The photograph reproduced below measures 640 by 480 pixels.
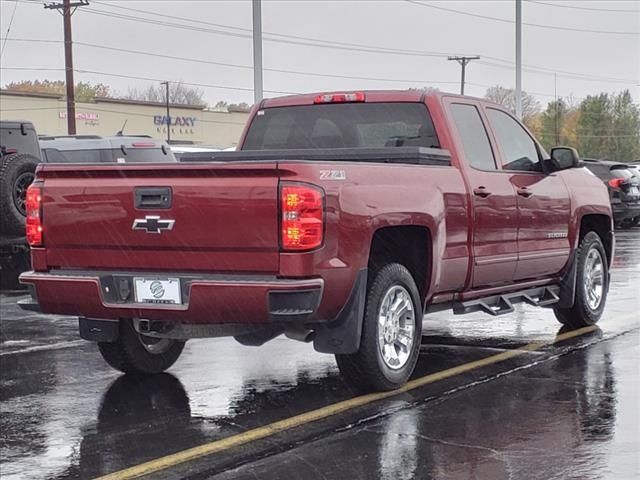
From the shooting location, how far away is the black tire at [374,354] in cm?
641

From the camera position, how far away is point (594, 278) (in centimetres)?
947

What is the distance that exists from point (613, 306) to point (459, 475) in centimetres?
614

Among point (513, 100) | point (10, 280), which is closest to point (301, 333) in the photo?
point (10, 280)

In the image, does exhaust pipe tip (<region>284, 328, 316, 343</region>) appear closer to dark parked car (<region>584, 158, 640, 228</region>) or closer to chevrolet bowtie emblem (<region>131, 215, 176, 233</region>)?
chevrolet bowtie emblem (<region>131, 215, 176, 233</region>)

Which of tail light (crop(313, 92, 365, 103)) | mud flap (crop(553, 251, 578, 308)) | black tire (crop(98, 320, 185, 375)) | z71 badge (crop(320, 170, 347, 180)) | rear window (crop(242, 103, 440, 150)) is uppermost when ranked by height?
tail light (crop(313, 92, 365, 103))

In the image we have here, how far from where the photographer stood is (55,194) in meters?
6.43

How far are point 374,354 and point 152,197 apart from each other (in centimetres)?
165

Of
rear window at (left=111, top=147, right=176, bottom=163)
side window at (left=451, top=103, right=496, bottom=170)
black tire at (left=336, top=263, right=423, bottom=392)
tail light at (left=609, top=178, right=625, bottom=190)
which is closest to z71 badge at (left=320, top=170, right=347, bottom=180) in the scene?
black tire at (left=336, top=263, right=423, bottom=392)

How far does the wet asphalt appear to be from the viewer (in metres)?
5.14

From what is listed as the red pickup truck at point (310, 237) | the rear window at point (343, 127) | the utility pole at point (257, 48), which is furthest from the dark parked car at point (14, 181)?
the utility pole at point (257, 48)

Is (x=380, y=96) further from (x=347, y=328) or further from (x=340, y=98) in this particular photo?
(x=347, y=328)

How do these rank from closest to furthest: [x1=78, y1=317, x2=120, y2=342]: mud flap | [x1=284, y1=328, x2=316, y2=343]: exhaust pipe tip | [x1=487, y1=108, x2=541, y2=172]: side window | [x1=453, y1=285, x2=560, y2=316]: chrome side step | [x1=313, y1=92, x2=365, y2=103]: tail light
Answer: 1. [x1=284, y1=328, x2=316, y2=343]: exhaust pipe tip
2. [x1=78, y1=317, x2=120, y2=342]: mud flap
3. [x1=453, y1=285, x2=560, y2=316]: chrome side step
4. [x1=313, y1=92, x2=365, y2=103]: tail light
5. [x1=487, y1=108, x2=541, y2=172]: side window

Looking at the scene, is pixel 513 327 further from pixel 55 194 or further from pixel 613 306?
pixel 55 194

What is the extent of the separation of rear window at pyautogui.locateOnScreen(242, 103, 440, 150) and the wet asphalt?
1646 mm
